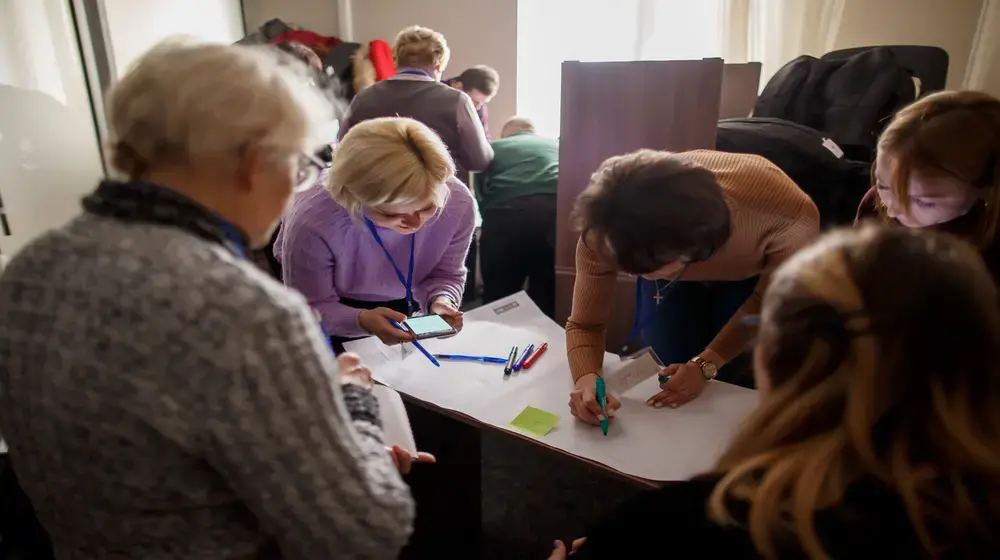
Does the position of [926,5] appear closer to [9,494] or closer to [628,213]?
[628,213]

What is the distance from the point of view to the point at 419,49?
261 cm

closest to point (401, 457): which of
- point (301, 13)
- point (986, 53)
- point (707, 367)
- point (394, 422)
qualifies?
point (394, 422)

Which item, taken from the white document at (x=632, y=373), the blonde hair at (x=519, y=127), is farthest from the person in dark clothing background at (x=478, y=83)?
the white document at (x=632, y=373)

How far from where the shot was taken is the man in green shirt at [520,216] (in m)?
2.68

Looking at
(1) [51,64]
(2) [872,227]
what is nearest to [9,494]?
(2) [872,227]

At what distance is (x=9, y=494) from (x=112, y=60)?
227 centimetres

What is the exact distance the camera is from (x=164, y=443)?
1.99ft

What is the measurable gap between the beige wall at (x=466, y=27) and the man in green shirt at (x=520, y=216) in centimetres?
108

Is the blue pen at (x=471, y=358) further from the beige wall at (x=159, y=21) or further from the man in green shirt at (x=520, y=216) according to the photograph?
the beige wall at (x=159, y=21)

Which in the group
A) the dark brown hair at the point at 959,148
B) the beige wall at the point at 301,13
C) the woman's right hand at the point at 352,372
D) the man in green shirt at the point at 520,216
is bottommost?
the man in green shirt at the point at 520,216

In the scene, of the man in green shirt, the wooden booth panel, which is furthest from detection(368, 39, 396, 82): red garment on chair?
the wooden booth panel

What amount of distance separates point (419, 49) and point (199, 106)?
6.96 ft

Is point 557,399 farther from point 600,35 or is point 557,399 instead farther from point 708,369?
point 600,35

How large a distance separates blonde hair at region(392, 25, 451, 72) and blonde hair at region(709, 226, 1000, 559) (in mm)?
2279
